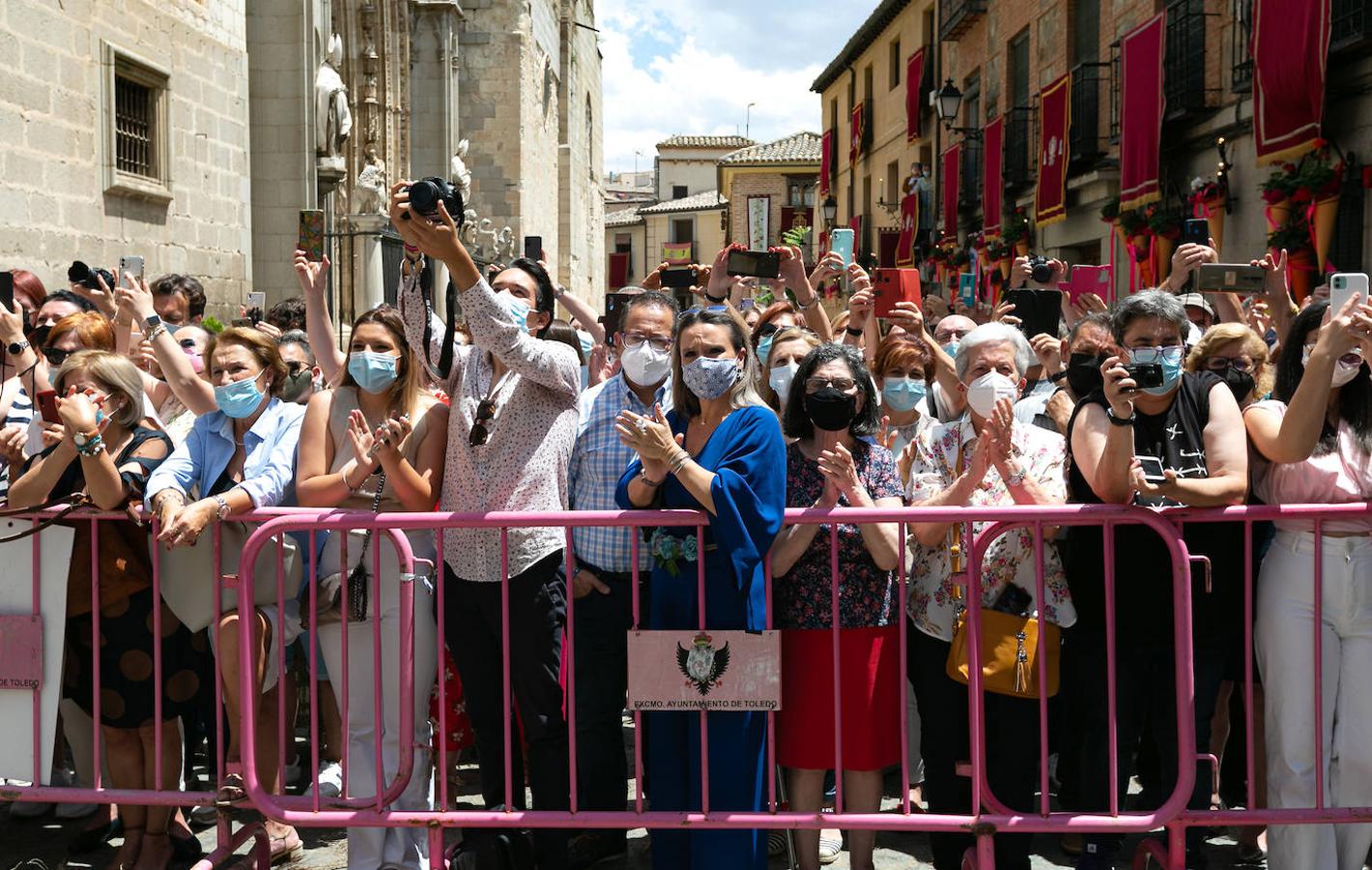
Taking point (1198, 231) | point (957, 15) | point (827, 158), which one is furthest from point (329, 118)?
point (827, 158)

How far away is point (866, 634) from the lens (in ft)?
12.9

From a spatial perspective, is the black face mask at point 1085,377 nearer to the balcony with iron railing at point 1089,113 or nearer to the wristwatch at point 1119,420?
the wristwatch at point 1119,420

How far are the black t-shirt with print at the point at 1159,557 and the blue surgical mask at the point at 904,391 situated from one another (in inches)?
37.9

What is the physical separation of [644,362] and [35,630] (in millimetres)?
2112

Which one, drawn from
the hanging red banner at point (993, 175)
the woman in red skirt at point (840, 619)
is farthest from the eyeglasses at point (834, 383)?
the hanging red banner at point (993, 175)

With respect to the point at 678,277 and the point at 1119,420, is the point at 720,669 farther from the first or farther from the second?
the point at 678,277

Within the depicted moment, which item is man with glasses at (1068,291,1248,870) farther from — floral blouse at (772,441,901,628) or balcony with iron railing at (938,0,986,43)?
balcony with iron railing at (938,0,986,43)

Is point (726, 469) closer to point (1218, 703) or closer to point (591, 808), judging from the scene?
point (591, 808)

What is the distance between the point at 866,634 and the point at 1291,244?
25.9ft

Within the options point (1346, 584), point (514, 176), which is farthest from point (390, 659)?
point (514, 176)

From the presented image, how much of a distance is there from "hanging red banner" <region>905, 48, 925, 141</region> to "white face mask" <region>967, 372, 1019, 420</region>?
2428cm

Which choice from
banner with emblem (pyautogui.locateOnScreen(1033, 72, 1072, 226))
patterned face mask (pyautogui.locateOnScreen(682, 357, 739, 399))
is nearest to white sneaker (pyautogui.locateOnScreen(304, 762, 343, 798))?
patterned face mask (pyautogui.locateOnScreen(682, 357, 739, 399))

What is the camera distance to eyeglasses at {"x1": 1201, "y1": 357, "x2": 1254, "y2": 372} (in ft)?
15.4

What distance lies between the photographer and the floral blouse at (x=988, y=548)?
3943mm
